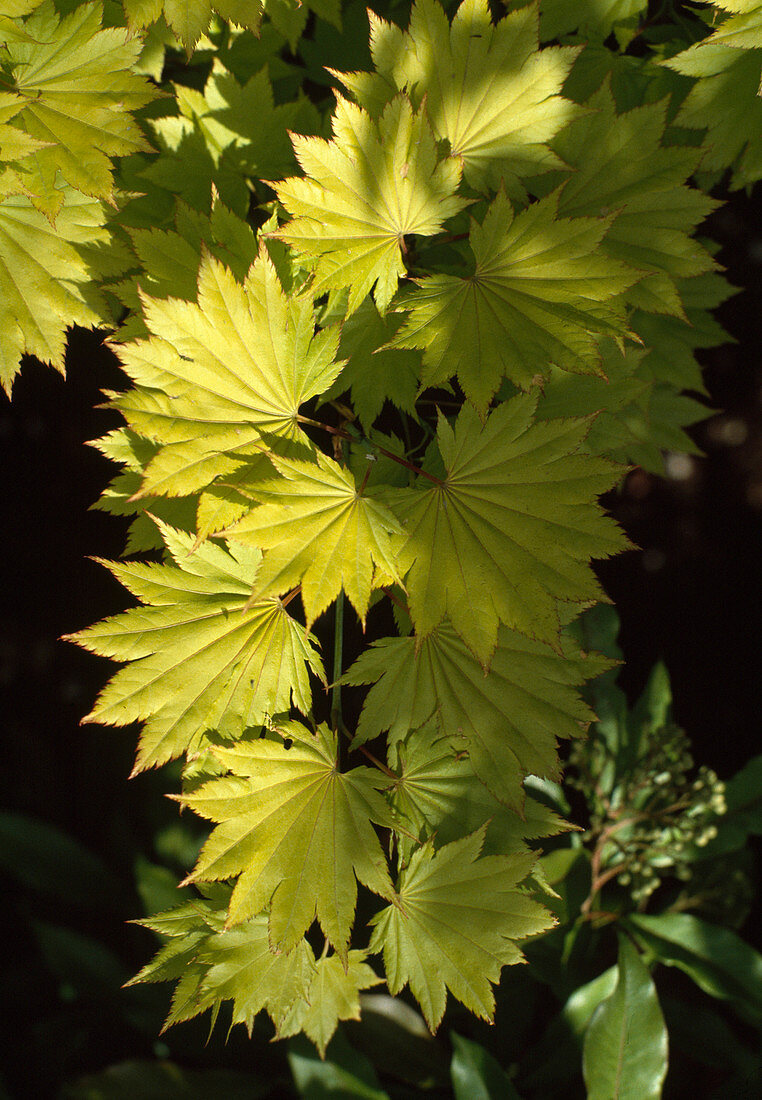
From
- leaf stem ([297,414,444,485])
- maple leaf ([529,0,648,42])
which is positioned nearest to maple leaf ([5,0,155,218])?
leaf stem ([297,414,444,485])

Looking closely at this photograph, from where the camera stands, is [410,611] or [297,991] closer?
[410,611]

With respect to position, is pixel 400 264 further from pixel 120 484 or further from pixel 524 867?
pixel 524 867

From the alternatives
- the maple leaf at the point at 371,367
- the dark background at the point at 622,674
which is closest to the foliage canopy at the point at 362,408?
the maple leaf at the point at 371,367

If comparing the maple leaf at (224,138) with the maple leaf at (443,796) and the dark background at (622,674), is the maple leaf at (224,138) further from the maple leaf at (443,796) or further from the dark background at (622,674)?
the dark background at (622,674)

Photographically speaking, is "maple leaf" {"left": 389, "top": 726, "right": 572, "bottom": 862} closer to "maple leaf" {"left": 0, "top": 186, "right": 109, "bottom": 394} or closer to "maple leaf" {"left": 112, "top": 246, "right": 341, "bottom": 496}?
"maple leaf" {"left": 112, "top": 246, "right": 341, "bottom": 496}

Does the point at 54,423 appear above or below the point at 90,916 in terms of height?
above

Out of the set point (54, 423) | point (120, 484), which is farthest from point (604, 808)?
point (54, 423)

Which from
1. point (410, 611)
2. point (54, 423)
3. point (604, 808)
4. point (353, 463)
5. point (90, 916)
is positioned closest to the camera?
point (410, 611)
